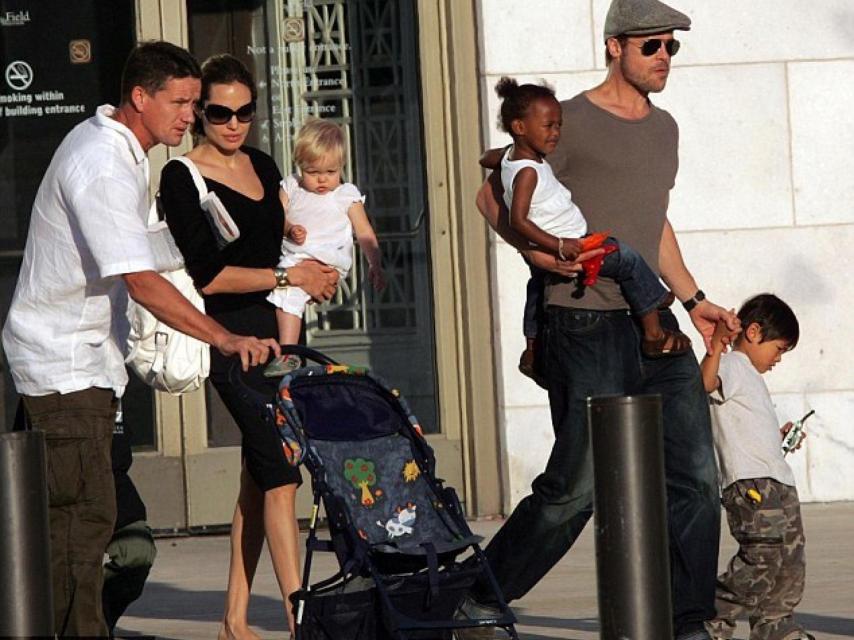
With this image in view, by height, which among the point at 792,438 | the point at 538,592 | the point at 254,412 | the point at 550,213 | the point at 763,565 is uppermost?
the point at 550,213

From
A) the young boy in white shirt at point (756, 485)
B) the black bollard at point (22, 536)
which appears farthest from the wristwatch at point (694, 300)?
the black bollard at point (22, 536)

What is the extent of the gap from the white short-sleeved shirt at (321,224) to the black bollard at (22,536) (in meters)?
2.66

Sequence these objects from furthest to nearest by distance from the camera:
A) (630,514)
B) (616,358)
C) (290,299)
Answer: (290,299)
(616,358)
(630,514)

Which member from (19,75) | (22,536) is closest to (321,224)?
(22,536)

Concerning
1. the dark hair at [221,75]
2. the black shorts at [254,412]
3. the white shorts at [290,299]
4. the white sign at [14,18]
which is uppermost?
the white sign at [14,18]

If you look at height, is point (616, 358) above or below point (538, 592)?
above

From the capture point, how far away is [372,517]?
561 centimetres

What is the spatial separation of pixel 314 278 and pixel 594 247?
45.8 inches

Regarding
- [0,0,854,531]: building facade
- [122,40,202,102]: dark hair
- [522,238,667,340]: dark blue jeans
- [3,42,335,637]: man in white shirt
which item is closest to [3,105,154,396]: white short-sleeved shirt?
[3,42,335,637]: man in white shirt

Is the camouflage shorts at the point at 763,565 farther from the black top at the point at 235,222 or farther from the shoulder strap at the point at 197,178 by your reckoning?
the shoulder strap at the point at 197,178

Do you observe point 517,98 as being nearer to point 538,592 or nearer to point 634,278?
point 634,278

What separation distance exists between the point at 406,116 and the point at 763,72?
5.96 feet

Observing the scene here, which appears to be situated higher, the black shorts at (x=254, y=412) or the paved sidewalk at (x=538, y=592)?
the black shorts at (x=254, y=412)

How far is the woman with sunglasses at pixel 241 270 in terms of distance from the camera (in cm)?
652
